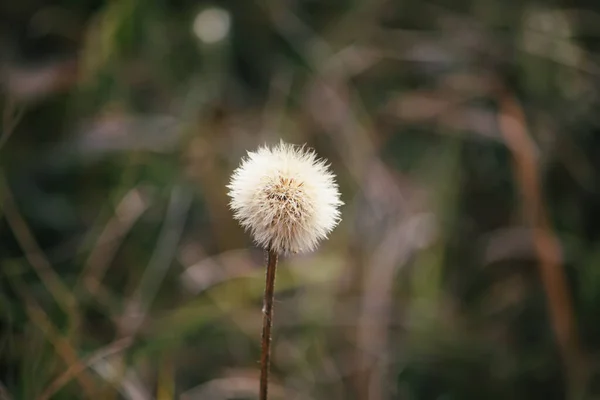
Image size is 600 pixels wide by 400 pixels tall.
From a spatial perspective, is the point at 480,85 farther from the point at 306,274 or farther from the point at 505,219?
the point at 306,274

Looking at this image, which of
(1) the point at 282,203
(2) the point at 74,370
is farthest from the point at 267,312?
(2) the point at 74,370

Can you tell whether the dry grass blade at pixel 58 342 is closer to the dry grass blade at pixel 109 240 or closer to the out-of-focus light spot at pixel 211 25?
the dry grass blade at pixel 109 240

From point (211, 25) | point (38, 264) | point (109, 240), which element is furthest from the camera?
point (211, 25)

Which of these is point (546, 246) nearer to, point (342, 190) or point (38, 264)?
point (342, 190)

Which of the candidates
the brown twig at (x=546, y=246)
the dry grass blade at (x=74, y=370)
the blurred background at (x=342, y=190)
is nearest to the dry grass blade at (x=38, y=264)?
the blurred background at (x=342, y=190)

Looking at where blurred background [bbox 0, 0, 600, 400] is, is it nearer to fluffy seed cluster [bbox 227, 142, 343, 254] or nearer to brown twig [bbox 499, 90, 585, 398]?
brown twig [bbox 499, 90, 585, 398]

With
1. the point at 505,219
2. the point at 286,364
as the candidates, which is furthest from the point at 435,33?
the point at 286,364
